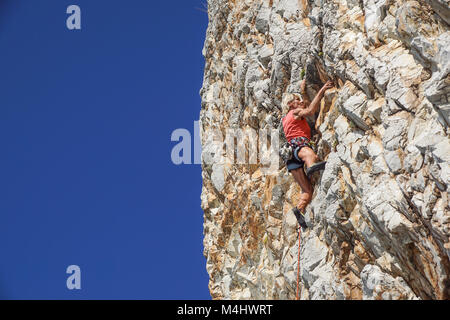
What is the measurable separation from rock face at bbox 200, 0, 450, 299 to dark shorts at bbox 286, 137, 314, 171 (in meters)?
0.37

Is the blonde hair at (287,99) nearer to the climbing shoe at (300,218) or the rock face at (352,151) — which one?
the rock face at (352,151)

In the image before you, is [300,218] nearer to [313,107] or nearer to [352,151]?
[313,107]

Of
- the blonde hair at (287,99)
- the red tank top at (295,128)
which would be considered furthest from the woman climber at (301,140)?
the blonde hair at (287,99)

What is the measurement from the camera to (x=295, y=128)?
1570 cm

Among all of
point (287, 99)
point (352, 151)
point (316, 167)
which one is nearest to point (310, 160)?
point (316, 167)

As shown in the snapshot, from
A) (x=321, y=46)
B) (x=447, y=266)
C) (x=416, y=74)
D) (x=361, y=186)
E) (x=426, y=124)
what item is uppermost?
(x=321, y=46)

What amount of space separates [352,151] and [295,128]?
9.51ft

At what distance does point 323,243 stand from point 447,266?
16.0 ft

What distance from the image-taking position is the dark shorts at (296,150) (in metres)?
15.4

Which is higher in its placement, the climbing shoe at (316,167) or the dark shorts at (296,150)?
the dark shorts at (296,150)
